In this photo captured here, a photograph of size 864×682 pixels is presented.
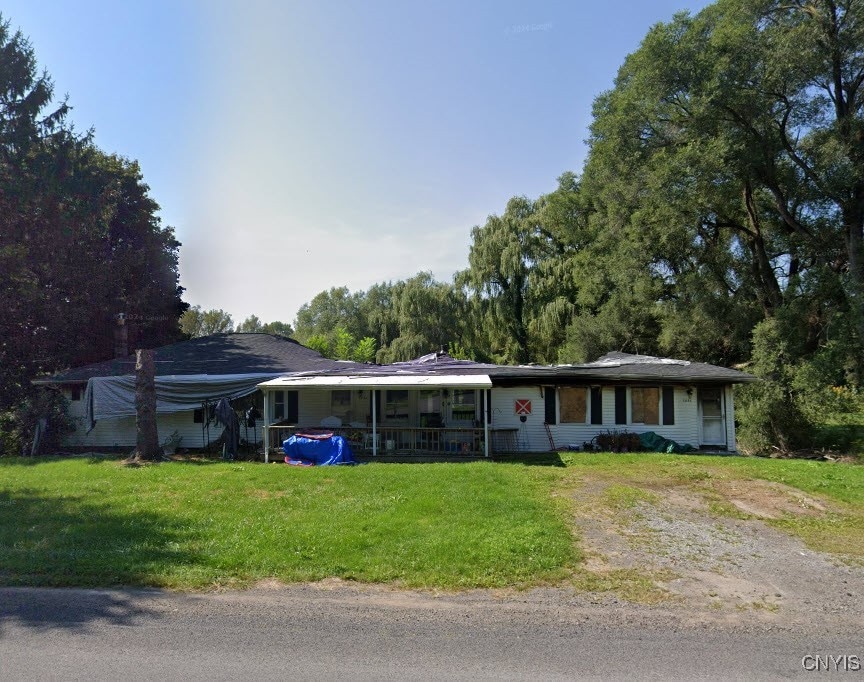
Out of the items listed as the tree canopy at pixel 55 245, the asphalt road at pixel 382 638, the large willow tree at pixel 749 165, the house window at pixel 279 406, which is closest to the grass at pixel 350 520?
the asphalt road at pixel 382 638

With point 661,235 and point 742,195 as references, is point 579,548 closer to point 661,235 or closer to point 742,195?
point 661,235

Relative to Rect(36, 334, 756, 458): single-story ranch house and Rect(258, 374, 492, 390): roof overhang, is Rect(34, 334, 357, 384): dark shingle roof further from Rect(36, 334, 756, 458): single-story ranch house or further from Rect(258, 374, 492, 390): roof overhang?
Rect(258, 374, 492, 390): roof overhang

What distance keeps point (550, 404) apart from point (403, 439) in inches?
183

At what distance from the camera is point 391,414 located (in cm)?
1725

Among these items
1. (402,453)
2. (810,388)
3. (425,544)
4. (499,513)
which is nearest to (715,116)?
(810,388)

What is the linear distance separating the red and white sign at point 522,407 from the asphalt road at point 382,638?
10952 millimetres

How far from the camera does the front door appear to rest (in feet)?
53.0

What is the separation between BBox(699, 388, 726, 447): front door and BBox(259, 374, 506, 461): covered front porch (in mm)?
5952

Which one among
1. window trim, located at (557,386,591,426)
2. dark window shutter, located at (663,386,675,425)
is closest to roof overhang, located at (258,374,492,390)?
window trim, located at (557,386,591,426)

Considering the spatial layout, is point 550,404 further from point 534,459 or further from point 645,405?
point 645,405

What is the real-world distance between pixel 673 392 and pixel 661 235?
27.6 ft

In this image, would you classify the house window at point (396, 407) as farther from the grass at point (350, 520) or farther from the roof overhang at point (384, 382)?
the grass at point (350, 520)

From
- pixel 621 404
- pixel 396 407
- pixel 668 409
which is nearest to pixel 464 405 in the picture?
pixel 396 407

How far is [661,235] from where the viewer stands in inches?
853
